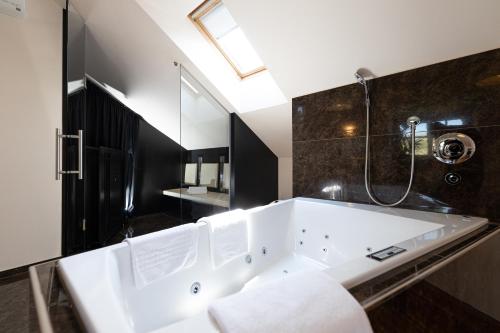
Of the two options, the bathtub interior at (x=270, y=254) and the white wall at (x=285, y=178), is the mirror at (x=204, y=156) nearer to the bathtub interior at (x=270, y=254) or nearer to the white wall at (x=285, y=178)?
the white wall at (x=285, y=178)

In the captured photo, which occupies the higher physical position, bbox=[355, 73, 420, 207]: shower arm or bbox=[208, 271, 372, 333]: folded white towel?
bbox=[355, 73, 420, 207]: shower arm

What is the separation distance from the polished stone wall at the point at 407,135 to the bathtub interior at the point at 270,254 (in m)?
0.32

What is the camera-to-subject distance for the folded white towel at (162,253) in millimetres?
1013

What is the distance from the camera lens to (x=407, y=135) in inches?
62.5

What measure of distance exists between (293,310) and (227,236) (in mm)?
942

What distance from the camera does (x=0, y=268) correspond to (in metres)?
1.76

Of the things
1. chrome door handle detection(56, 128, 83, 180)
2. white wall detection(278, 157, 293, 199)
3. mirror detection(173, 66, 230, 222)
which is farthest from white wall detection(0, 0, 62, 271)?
white wall detection(278, 157, 293, 199)

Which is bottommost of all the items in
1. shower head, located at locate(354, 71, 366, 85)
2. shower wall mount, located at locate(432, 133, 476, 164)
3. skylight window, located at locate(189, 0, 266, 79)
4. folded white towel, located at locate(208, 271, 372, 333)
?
folded white towel, located at locate(208, 271, 372, 333)

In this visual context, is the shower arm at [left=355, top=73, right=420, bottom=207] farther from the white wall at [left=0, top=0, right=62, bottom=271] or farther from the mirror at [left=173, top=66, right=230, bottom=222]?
the white wall at [left=0, top=0, right=62, bottom=271]

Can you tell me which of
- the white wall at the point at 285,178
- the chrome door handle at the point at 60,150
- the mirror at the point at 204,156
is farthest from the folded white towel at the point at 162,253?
the white wall at the point at 285,178

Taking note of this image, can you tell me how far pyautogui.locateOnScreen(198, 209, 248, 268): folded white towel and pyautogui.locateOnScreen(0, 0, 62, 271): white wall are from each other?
1.84 m

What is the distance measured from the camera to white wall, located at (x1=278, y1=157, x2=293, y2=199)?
339cm

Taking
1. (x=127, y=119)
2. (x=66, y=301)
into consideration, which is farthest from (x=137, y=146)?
(x=66, y=301)

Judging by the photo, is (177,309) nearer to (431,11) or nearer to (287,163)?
(431,11)
